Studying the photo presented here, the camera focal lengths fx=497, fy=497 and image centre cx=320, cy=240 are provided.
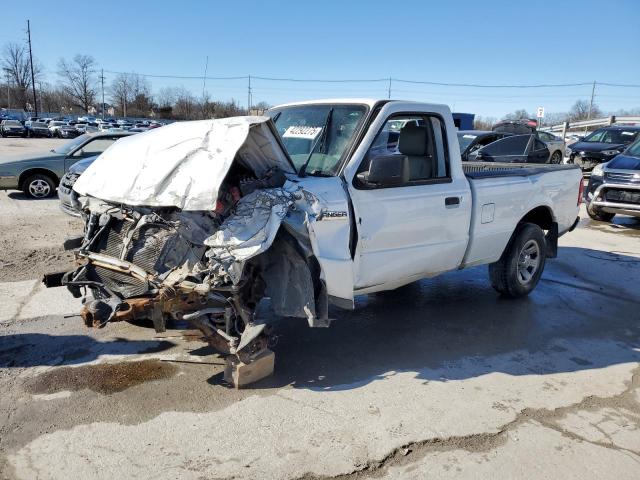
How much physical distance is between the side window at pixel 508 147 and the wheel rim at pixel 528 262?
4.01 meters

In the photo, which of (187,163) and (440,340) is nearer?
(187,163)

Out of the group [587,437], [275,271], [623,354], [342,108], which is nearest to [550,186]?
[623,354]

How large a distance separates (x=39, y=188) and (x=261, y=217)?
389 inches

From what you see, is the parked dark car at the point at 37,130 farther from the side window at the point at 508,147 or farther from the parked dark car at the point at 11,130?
the side window at the point at 508,147

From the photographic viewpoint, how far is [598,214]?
1136 centimetres

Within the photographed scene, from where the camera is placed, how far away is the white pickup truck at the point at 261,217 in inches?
139

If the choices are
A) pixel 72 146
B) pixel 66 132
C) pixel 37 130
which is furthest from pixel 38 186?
pixel 37 130

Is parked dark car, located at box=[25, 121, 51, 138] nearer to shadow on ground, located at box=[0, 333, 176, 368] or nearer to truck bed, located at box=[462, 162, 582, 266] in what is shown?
shadow on ground, located at box=[0, 333, 176, 368]

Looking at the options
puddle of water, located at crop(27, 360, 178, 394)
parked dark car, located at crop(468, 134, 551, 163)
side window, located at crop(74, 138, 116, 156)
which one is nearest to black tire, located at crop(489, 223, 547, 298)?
parked dark car, located at crop(468, 134, 551, 163)

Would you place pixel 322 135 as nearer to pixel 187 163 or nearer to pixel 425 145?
pixel 425 145

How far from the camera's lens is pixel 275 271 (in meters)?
3.85

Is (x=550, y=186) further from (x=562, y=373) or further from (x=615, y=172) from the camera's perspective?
(x=615, y=172)

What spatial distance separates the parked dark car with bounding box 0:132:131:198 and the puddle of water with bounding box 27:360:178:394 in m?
8.15

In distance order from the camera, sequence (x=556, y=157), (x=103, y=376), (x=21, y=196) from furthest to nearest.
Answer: (x=556, y=157), (x=21, y=196), (x=103, y=376)
